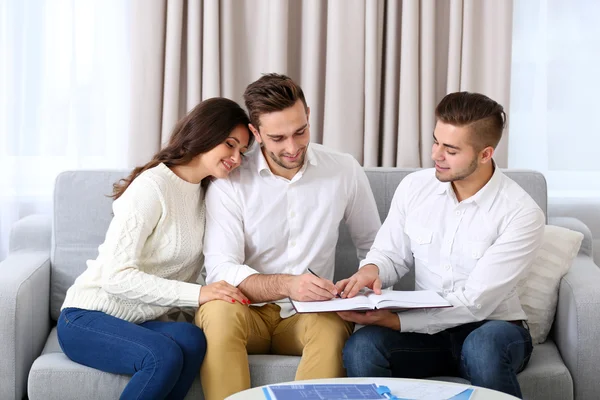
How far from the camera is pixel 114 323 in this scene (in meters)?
2.21

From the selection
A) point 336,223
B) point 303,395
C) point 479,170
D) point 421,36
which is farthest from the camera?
point 421,36

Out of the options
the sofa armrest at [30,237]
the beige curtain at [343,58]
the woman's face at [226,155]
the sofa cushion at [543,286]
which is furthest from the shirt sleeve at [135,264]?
the sofa cushion at [543,286]

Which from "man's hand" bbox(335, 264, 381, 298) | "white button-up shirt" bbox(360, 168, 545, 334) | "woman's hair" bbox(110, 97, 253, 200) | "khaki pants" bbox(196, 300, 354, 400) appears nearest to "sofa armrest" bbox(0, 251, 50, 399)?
"woman's hair" bbox(110, 97, 253, 200)

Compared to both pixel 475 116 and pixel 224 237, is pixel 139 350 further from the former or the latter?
pixel 475 116

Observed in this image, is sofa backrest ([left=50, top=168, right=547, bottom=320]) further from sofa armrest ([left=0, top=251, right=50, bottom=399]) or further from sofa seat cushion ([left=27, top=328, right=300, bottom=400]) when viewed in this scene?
sofa seat cushion ([left=27, top=328, right=300, bottom=400])

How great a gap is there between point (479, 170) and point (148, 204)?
99cm

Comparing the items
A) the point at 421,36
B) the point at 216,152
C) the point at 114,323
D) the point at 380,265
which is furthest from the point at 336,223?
the point at 421,36

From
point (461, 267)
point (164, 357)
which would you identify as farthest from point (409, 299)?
point (164, 357)

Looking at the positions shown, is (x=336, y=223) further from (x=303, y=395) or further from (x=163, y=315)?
(x=303, y=395)

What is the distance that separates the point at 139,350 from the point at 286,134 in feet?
2.50

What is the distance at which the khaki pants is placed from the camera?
6.94 feet

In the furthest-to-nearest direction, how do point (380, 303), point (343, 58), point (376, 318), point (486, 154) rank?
point (343, 58)
point (486, 154)
point (376, 318)
point (380, 303)

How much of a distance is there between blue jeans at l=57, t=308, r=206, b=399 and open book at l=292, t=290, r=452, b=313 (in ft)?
1.12

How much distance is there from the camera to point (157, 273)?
2355 millimetres
